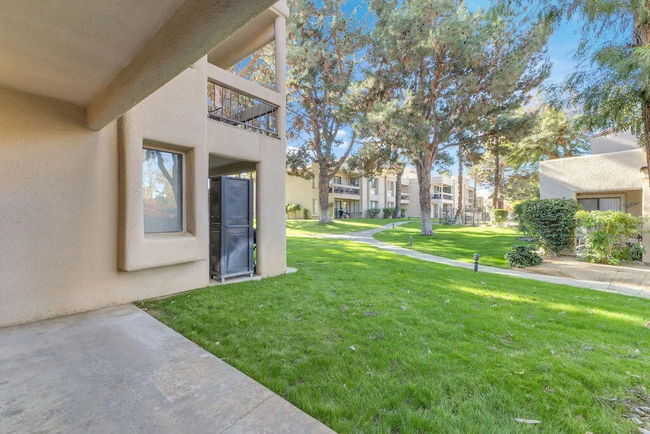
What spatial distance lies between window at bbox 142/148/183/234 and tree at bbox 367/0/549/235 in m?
11.8

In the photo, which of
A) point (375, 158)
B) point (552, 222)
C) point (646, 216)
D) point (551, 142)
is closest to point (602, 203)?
point (646, 216)

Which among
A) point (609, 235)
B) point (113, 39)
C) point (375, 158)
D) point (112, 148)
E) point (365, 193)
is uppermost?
point (375, 158)

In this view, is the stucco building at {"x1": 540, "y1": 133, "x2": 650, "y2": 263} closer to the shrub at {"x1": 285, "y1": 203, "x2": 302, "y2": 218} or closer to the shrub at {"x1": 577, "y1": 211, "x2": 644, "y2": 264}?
the shrub at {"x1": 577, "y1": 211, "x2": 644, "y2": 264}

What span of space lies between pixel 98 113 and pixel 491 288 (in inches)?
324

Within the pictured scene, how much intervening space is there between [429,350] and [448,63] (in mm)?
15738

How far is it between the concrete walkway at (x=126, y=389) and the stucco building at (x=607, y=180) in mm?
13795

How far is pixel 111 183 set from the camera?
A: 4.53 m

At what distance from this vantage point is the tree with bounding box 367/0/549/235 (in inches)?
528

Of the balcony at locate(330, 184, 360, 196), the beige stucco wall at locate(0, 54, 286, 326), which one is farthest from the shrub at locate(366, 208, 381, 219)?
the beige stucco wall at locate(0, 54, 286, 326)

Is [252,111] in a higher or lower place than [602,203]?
higher

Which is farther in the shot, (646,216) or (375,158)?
(375,158)

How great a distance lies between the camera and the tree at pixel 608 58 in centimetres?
556

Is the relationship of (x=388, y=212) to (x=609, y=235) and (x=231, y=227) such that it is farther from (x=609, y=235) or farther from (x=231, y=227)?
(x=231, y=227)

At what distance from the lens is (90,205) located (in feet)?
14.2
